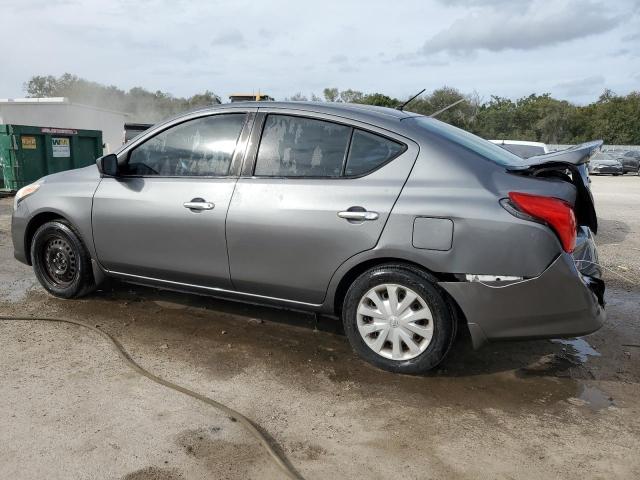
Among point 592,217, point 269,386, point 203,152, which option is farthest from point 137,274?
point 592,217

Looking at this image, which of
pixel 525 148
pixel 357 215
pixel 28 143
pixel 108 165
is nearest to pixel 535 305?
pixel 357 215

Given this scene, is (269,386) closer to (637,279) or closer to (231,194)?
(231,194)

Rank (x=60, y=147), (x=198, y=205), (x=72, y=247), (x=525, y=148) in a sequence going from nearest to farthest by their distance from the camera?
1. (x=198, y=205)
2. (x=72, y=247)
3. (x=525, y=148)
4. (x=60, y=147)

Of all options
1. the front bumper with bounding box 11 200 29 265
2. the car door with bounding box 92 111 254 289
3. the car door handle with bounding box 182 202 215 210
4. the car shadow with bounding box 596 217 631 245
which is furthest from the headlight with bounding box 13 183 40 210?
the car shadow with bounding box 596 217 631 245

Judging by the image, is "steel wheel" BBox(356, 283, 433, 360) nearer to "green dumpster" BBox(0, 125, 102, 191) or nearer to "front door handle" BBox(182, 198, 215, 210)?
"front door handle" BBox(182, 198, 215, 210)

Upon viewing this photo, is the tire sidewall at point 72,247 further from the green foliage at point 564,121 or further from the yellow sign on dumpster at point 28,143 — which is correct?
the green foliage at point 564,121

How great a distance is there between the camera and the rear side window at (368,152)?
356 centimetres

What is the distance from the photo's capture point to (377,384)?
11.4 ft

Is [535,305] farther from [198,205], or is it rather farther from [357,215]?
[198,205]

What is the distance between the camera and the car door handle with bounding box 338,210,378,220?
3457 millimetres

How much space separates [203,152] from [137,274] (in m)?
1.15

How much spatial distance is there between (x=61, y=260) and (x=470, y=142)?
353 cm

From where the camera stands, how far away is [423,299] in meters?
3.42

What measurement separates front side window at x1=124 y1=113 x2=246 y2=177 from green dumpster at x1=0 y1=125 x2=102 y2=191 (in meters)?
9.61
